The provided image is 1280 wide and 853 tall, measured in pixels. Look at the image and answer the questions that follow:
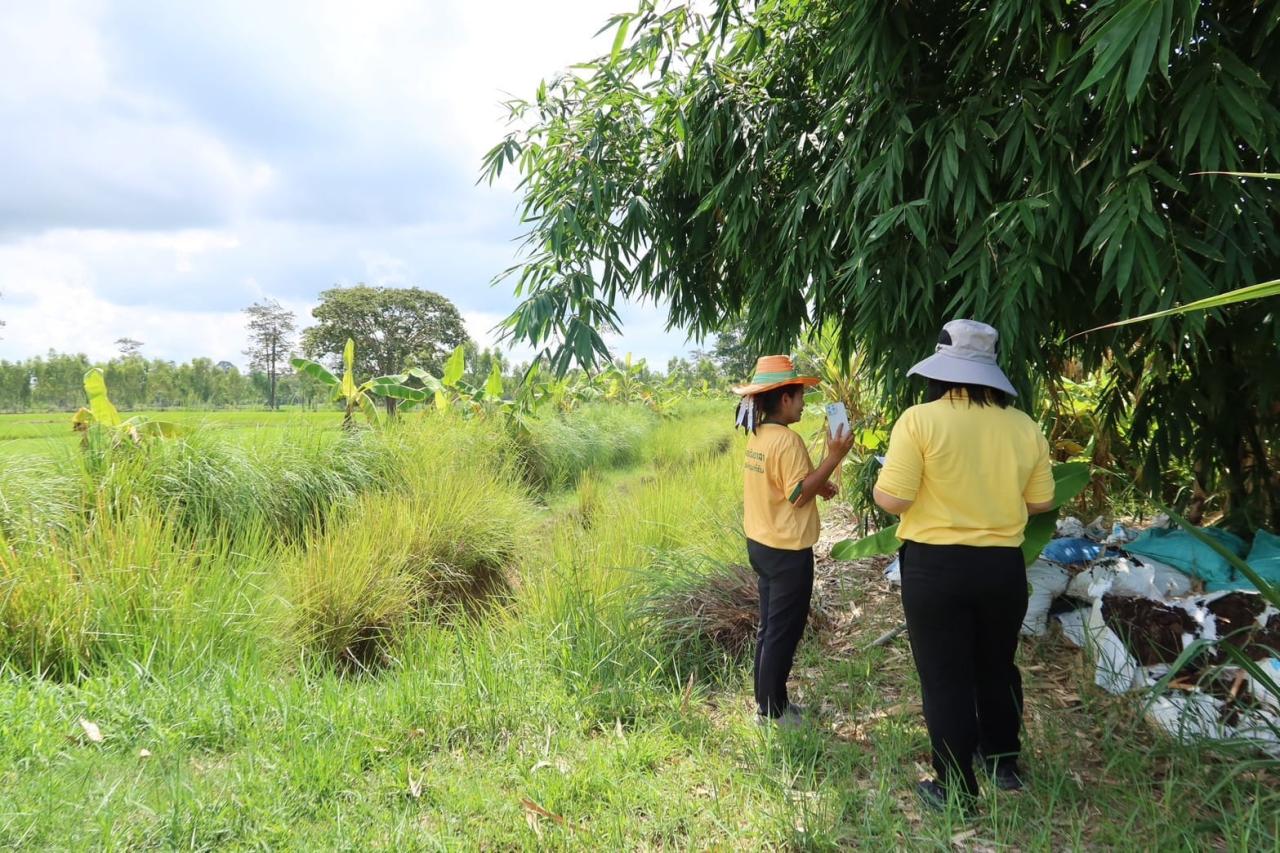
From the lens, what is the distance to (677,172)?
4.27m

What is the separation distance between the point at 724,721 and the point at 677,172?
3.16 m

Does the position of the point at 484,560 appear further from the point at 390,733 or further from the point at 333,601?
the point at 390,733

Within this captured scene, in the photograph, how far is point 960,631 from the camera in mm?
2156

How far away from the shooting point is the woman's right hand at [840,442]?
2551mm

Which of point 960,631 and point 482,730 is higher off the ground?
point 960,631

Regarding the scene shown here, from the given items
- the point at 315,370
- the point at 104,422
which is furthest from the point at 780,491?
the point at 315,370

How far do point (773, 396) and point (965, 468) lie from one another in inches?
36.3

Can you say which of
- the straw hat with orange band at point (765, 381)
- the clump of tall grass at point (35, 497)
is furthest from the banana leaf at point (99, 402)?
the straw hat with orange band at point (765, 381)

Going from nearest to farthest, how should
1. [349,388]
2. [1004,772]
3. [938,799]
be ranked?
[938,799], [1004,772], [349,388]

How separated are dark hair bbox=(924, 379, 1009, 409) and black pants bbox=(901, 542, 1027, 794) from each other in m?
0.46

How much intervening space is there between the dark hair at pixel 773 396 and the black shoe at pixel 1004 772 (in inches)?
57.8

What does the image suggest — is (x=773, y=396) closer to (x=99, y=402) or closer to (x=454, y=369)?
(x=99, y=402)

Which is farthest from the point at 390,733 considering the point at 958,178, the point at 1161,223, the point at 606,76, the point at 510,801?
the point at 606,76

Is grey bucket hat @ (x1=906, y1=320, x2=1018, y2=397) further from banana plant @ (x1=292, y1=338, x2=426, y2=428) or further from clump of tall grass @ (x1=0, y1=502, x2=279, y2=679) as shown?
banana plant @ (x1=292, y1=338, x2=426, y2=428)
